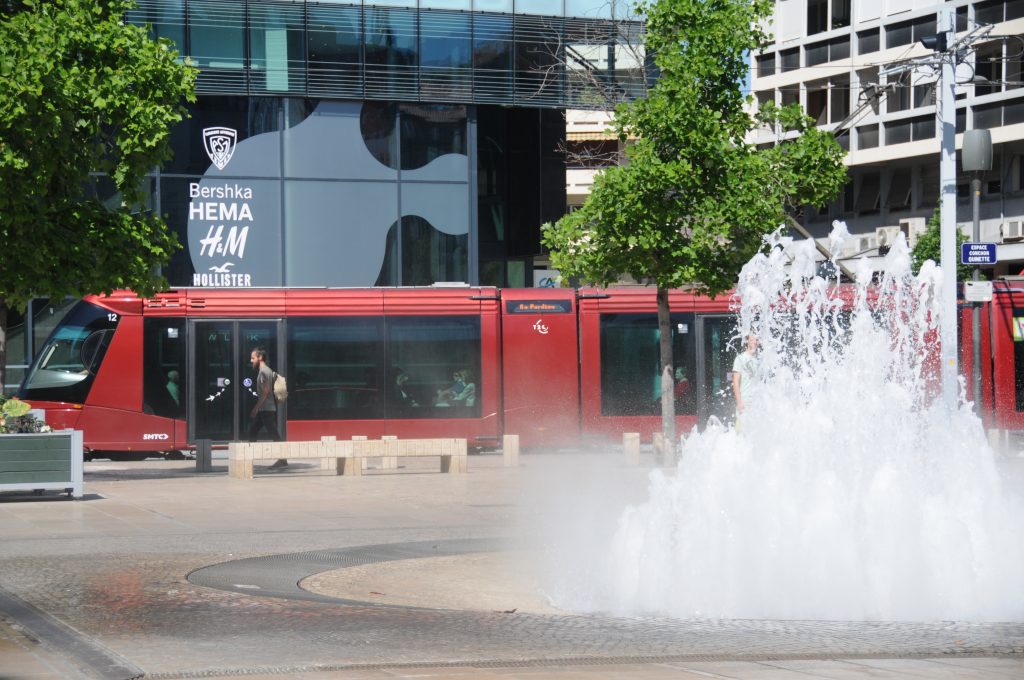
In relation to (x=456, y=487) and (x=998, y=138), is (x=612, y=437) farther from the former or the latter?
(x=998, y=138)

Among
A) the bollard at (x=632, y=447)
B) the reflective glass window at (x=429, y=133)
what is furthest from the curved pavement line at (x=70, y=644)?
the reflective glass window at (x=429, y=133)

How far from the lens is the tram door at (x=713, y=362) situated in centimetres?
2802

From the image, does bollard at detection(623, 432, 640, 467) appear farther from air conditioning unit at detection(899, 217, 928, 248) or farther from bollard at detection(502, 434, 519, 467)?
air conditioning unit at detection(899, 217, 928, 248)

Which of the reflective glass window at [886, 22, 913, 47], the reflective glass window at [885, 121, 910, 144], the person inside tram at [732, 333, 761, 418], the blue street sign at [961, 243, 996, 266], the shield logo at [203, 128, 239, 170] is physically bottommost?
the person inside tram at [732, 333, 761, 418]

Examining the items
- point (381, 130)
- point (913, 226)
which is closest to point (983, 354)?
point (381, 130)

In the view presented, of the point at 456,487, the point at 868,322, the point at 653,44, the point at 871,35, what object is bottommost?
the point at 456,487

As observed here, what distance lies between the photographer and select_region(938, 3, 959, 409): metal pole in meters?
22.3

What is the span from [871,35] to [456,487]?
1654 inches

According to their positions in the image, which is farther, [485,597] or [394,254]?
[394,254]

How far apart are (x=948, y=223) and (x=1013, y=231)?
2958 cm

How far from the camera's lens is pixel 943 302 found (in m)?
23.2

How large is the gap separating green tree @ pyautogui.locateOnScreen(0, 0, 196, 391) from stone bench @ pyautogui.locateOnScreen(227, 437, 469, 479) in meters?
2.81

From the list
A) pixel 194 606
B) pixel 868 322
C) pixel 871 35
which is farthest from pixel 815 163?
pixel 871 35

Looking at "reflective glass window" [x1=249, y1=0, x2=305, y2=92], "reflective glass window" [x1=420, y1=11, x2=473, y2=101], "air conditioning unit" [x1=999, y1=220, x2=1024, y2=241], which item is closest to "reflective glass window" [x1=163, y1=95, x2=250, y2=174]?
"reflective glass window" [x1=249, y1=0, x2=305, y2=92]
